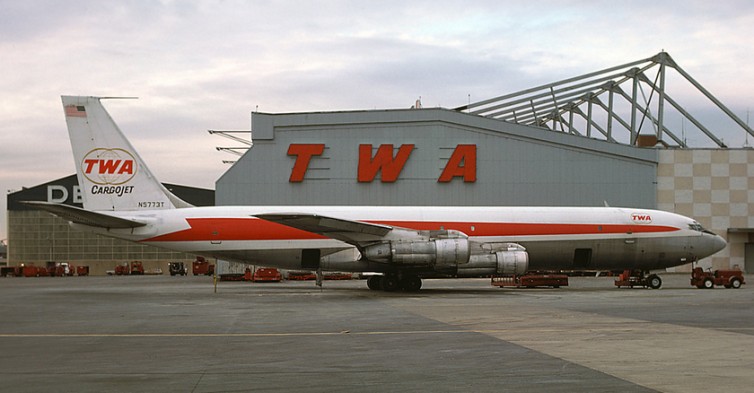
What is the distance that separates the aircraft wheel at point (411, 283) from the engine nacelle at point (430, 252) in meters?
2.43

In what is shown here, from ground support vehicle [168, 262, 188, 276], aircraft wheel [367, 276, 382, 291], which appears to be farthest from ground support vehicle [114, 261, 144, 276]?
aircraft wheel [367, 276, 382, 291]

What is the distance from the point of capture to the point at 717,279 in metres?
36.6

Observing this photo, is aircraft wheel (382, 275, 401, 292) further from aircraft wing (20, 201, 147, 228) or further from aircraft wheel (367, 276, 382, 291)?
aircraft wing (20, 201, 147, 228)

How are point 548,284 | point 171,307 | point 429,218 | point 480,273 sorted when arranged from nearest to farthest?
1. point 171,307
2. point 480,273
3. point 429,218
4. point 548,284

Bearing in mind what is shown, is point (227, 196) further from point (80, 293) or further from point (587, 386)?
point (587, 386)

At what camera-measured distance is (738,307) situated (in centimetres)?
2356

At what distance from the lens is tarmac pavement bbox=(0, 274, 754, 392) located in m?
10.6

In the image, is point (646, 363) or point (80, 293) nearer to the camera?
point (646, 363)

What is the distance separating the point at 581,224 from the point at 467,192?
18.0 m

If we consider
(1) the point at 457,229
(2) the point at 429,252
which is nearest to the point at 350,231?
(2) the point at 429,252

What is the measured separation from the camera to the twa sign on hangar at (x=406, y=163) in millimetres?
52531

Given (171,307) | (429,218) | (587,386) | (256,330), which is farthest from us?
(429,218)

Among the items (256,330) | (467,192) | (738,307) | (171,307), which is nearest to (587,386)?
(256,330)

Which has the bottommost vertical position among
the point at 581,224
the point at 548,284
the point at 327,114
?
the point at 548,284
